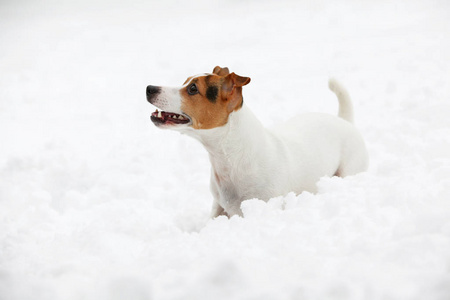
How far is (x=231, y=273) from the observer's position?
5.72 ft

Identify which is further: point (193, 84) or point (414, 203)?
point (193, 84)

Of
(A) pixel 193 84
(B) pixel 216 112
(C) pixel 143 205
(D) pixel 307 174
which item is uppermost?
(A) pixel 193 84

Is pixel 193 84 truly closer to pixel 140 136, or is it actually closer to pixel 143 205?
pixel 143 205

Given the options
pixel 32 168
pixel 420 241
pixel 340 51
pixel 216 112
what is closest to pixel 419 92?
pixel 340 51

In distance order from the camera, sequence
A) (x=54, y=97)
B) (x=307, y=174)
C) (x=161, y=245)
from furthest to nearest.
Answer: (x=54, y=97)
(x=307, y=174)
(x=161, y=245)

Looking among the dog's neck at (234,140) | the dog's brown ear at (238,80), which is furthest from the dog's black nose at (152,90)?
the dog's brown ear at (238,80)

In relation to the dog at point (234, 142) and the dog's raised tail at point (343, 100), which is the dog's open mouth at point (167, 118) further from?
the dog's raised tail at point (343, 100)

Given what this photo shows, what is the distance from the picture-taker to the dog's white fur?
3014 mm

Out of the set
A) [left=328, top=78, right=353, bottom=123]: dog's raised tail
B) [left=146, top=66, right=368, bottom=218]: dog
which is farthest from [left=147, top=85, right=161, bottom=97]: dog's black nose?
[left=328, top=78, right=353, bottom=123]: dog's raised tail

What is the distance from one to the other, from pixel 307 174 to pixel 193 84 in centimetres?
121

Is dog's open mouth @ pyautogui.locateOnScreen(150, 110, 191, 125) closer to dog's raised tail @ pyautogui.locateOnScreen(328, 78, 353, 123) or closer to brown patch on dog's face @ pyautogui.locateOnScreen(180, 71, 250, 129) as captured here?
brown patch on dog's face @ pyautogui.locateOnScreen(180, 71, 250, 129)

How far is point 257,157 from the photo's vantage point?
3109 mm

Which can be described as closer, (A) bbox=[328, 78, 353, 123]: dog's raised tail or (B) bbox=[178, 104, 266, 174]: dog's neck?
(B) bbox=[178, 104, 266, 174]: dog's neck

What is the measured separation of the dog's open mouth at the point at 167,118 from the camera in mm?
2941
